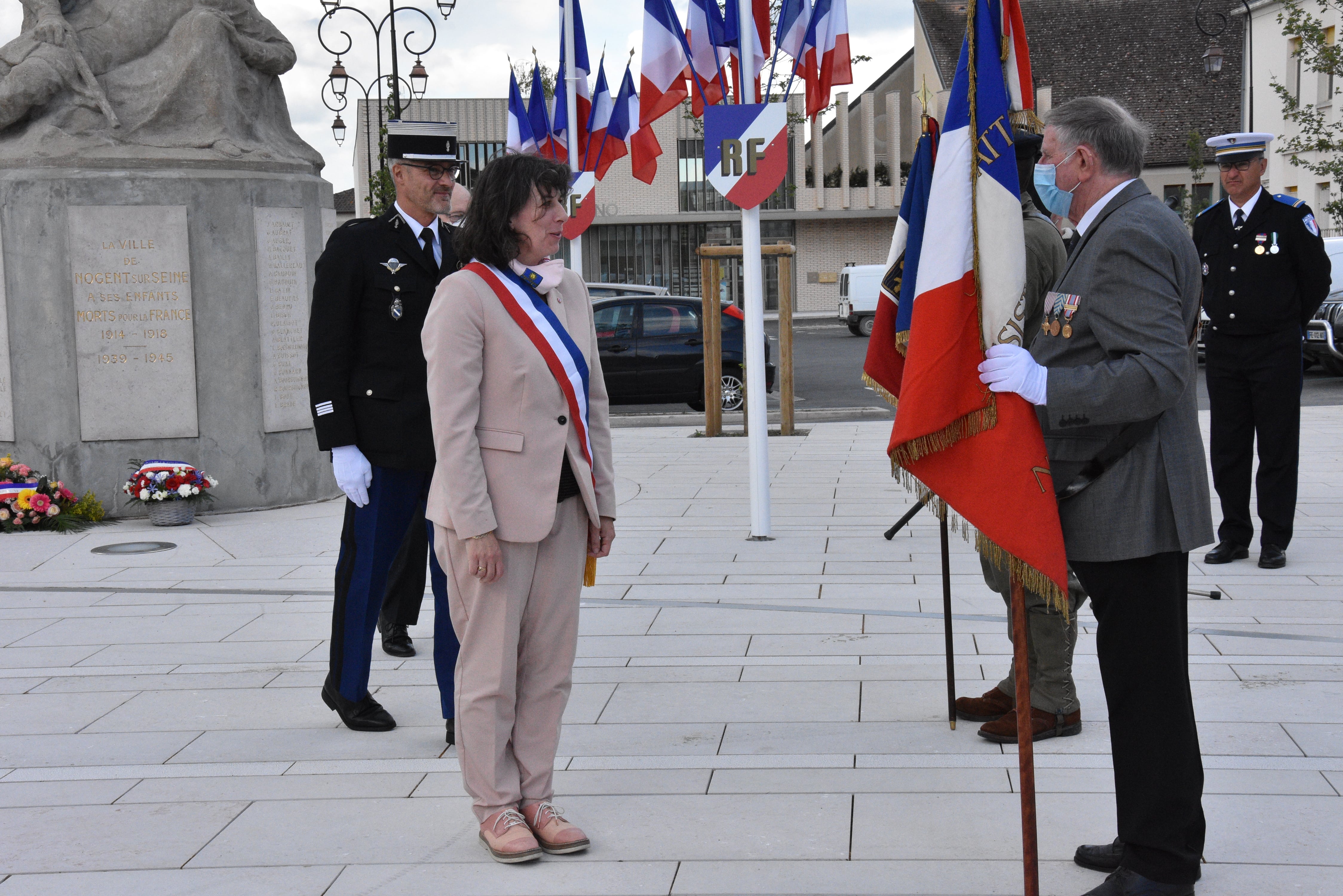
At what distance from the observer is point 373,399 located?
15.6ft

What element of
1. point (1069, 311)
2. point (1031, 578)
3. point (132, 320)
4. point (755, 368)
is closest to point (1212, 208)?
point (755, 368)

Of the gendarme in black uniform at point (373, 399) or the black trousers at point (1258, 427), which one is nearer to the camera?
the gendarme in black uniform at point (373, 399)

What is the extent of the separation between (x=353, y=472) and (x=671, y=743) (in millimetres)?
1425

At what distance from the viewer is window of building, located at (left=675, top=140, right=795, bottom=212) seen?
51781mm

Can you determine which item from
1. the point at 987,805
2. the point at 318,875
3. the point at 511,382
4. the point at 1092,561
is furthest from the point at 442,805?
the point at 1092,561

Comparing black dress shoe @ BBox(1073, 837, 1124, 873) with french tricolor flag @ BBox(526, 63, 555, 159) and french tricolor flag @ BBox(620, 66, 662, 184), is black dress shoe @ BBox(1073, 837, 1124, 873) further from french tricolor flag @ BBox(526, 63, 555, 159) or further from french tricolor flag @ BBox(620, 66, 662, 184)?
french tricolor flag @ BBox(526, 63, 555, 159)

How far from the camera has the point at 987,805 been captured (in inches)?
156

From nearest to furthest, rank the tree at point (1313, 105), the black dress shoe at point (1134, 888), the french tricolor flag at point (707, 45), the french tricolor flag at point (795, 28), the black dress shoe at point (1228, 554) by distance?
the black dress shoe at point (1134, 888) → the black dress shoe at point (1228, 554) → the french tricolor flag at point (795, 28) → the french tricolor flag at point (707, 45) → the tree at point (1313, 105)

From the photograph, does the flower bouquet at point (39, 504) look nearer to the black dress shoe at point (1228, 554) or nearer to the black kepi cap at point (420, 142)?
the black kepi cap at point (420, 142)

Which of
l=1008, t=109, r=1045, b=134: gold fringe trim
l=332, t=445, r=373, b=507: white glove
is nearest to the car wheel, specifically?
l=332, t=445, r=373, b=507: white glove

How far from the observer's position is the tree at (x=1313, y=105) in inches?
1101

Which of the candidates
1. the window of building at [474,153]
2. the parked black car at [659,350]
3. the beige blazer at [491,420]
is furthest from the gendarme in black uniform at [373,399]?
the window of building at [474,153]

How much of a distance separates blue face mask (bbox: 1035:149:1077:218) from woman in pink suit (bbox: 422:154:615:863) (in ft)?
4.05

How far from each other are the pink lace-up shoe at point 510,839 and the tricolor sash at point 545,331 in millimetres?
1053
